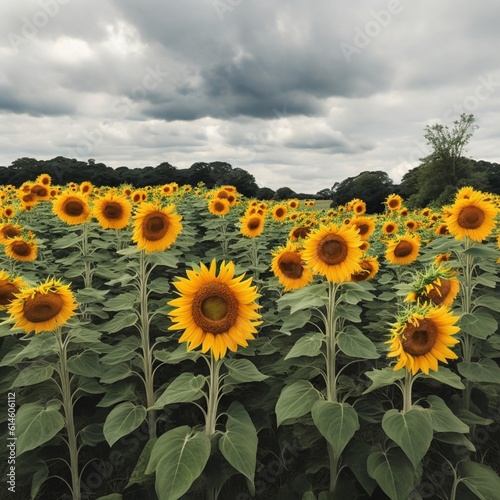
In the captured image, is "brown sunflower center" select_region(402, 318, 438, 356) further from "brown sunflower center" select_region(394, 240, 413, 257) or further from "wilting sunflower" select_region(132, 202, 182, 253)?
"brown sunflower center" select_region(394, 240, 413, 257)

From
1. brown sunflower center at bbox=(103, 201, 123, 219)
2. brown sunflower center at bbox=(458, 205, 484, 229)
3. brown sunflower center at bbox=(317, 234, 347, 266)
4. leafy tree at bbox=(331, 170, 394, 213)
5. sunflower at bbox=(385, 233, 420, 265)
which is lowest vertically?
leafy tree at bbox=(331, 170, 394, 213)

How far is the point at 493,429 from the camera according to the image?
4.90 metres

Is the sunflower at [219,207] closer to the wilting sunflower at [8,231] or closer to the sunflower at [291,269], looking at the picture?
the wilting sunflower at [8,231]

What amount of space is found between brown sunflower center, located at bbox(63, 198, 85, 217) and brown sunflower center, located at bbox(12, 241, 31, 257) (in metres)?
0.80

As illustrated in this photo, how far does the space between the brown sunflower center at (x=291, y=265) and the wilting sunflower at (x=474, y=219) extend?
187 centimetres

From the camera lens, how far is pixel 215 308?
3.00m

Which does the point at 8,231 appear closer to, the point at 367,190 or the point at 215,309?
the point at 215,309

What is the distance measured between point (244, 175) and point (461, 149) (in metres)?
37.7

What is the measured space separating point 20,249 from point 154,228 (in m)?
2.21

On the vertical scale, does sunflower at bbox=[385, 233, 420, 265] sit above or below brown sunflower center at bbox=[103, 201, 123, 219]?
below

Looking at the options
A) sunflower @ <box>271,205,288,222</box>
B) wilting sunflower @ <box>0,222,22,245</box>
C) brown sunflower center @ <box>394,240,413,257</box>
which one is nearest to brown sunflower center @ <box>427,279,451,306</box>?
brown sunflower center @ <box>394,240,413,257</box>

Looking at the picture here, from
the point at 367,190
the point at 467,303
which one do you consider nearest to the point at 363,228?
the point at 467,303

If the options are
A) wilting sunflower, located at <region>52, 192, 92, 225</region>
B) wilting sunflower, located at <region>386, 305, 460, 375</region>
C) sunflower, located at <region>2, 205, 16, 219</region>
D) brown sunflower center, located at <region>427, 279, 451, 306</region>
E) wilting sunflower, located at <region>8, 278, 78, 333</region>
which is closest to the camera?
wilting sunflower, located at <region>386, 305, 460, 375</region>

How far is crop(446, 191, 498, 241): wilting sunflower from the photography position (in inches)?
191
